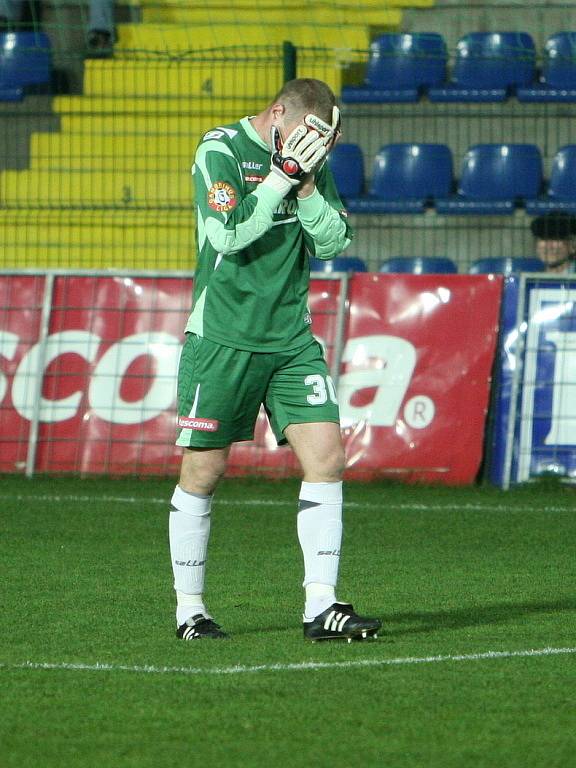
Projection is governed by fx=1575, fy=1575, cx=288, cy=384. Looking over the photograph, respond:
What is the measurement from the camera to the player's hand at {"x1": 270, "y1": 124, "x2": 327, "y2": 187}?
4.95 m

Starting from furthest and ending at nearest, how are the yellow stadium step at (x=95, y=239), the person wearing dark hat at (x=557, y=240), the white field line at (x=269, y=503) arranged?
the yellow stadium step at (x=95, y=239) < the person wearing dark hat at (x=557, y=240) < the white field line at (x=269, y=503)

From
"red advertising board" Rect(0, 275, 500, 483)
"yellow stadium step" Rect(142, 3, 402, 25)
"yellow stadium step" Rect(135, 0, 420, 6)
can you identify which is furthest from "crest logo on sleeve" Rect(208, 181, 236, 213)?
"yellow stadium step" Rect(135, 0, 420, 6)

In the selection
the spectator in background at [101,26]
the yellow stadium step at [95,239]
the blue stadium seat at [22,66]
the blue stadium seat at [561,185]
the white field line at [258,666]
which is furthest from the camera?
the blue stadium seat at [22,66]

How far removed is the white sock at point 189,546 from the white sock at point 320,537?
329 mm

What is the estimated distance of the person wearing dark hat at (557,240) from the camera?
11.4 metres

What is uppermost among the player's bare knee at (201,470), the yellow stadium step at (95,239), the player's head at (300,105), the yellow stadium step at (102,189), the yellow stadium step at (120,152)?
the yellow stadium step at (120,152)

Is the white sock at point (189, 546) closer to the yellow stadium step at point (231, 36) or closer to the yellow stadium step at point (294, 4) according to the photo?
the yellow stadium step at point (231, 36)

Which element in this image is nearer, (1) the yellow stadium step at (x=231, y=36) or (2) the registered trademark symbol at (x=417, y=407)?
(2) the registered trademark symbol at (x=417, y=407)

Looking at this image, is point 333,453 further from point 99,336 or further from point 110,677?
point 99,336

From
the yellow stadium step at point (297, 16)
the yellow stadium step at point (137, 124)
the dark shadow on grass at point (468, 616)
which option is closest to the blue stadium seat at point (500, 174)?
the yellow stadium step at point (137, 124)

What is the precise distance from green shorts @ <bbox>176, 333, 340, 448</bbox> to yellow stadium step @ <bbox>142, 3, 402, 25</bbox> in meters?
10.4

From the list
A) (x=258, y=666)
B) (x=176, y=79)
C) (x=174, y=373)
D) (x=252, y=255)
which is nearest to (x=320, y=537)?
(x=258, y=666)

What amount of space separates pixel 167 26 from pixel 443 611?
1091 cm

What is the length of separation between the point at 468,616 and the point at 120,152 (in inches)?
375
